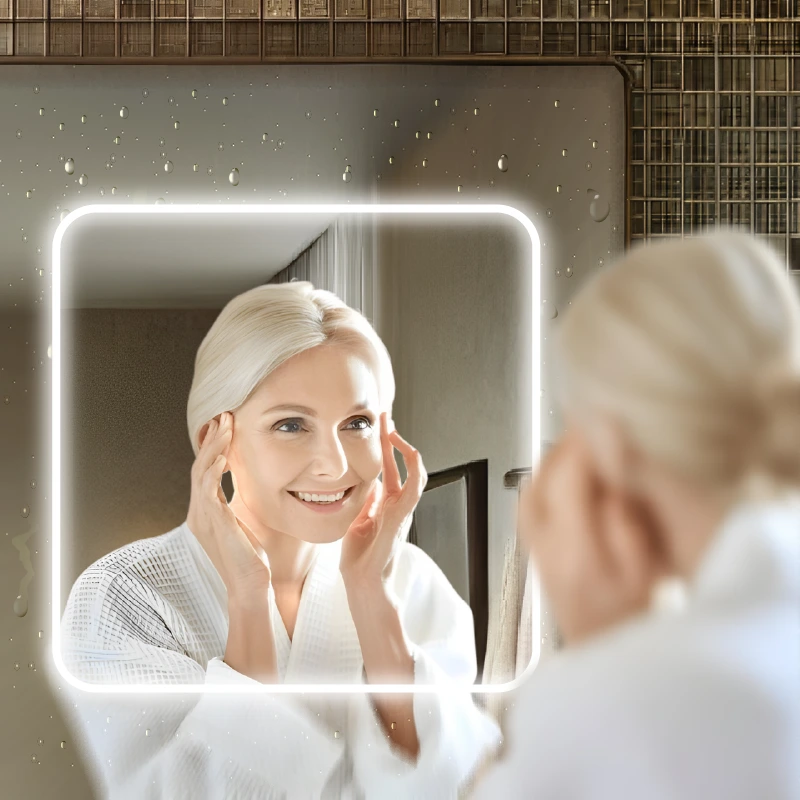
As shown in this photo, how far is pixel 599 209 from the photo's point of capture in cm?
127

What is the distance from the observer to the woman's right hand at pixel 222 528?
1.20 metres

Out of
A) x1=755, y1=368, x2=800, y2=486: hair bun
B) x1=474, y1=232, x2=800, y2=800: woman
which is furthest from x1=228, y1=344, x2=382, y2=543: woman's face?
x1=755, y1=368, x2=800, y2=486: hair bun

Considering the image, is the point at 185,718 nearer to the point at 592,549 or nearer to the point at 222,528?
the point at 222,528

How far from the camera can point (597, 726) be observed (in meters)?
0.52

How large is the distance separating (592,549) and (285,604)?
698 millimetres

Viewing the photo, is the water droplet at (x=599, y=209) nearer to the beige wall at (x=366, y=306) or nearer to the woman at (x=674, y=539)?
the beige wall at (x=366, y=306)

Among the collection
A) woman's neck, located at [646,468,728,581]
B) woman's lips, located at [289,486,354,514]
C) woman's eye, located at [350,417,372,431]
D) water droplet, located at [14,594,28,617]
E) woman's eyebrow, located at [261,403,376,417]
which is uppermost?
woman's neck, located at [646,468,728,581]

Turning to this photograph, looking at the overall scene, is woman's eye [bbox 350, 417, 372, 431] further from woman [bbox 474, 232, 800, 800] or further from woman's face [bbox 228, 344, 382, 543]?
woman [bbox 474, 232, 800, 800]

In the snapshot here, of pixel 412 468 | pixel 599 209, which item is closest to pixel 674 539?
pixel 412 468

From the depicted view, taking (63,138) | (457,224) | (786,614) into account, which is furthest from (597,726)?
(63,138)

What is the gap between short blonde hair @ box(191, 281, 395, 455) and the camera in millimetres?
1201

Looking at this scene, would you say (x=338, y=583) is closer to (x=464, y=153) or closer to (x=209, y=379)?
(x=209, y=379)

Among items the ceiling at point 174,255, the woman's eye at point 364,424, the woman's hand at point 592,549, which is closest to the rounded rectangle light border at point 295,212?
the ceiling at point 174,255

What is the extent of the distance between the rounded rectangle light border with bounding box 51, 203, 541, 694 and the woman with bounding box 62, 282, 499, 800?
12 millimetres
